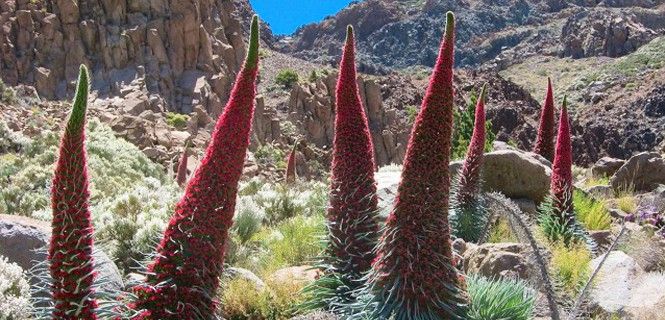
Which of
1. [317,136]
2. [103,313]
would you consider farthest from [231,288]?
[317,136]

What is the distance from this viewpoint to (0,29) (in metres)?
46.3

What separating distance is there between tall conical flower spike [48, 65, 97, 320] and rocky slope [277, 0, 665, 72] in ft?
299

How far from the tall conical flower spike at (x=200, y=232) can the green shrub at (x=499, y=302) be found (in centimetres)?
161

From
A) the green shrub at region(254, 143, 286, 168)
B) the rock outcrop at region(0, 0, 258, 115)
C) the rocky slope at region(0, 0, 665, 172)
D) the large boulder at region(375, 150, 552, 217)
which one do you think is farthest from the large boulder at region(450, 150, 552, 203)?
the rock outcrop at region(0, 0, 258, 115)

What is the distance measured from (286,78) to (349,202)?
5989cm

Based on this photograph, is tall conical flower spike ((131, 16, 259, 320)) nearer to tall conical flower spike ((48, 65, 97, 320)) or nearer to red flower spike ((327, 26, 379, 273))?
tall conical flower spike ((48, 65, 97, 320))

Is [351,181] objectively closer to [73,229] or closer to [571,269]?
[73,229]

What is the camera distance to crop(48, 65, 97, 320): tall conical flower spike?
8.61 feet

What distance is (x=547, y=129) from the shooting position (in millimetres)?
9711

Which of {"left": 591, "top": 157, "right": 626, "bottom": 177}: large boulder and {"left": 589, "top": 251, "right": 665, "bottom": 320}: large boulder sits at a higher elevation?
{"left": 591, "top": 157, "right": 626, "bottom": 177}: large boulder

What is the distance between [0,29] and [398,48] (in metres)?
109

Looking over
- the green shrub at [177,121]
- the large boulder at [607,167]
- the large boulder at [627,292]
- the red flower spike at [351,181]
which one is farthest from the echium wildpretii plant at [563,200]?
the green shrub at [177,121]

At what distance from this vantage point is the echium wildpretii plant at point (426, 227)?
3529 mm

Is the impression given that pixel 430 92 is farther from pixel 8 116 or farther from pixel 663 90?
pixel 663 90
